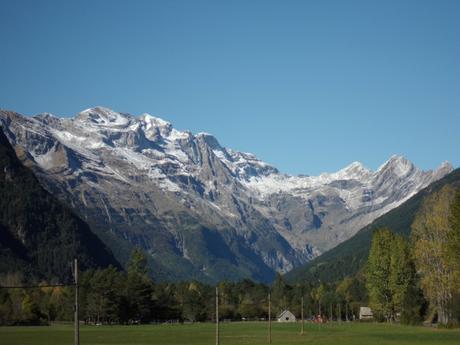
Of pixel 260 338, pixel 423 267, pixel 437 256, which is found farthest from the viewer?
pixel 423 267

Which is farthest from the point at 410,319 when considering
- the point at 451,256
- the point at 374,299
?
the point at 451,256

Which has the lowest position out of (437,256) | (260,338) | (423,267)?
(260,338)

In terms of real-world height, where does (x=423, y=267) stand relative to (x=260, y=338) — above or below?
Answer: above

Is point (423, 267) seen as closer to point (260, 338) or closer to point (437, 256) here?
point (437, 256)

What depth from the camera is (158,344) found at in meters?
116

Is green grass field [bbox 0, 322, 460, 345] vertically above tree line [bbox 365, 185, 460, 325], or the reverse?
tree line [bbox 365, 185, 460, 325]

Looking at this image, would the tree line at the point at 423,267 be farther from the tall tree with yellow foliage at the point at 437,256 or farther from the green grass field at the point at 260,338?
the green grass field at the point at 260,338

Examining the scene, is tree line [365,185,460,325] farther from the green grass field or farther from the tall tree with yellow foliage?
the green grass field

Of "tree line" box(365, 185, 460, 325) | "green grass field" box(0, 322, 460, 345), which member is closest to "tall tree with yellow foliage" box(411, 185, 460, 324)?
"tree line" box(365, 185, 460, 325)

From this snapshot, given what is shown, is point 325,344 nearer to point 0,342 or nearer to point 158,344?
point 158,344

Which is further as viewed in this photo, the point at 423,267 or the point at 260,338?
the point at 423,267

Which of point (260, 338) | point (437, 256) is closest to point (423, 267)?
point (437, 256)

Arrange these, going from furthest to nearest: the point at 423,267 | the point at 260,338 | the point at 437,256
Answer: the point at 423,267
the point at 437,256
the point at 260,338

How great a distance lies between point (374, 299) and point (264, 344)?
238ft
